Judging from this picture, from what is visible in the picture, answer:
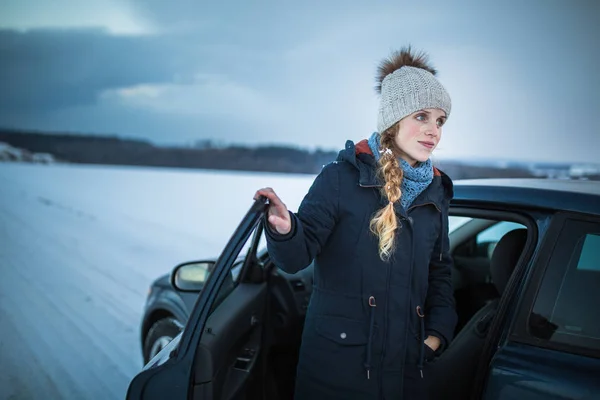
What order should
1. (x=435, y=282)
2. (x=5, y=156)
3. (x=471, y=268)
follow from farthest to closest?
(x=5, y=156), (x=471, y=268), (x=435, y=282)

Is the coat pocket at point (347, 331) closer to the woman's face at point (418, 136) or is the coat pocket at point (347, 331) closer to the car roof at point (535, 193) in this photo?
the woman's face at point (418, 136)

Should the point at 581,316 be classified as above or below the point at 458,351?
above

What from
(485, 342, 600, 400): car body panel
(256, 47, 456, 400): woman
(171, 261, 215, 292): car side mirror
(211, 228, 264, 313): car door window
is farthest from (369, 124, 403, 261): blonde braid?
(171, 261, 215, 292): car side mirror

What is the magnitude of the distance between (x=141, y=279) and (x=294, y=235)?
4670 mm

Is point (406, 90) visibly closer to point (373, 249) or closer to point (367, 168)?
point (367, 168)

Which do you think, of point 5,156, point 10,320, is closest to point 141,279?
point 10,320

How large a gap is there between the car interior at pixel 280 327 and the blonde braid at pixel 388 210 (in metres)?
0.55

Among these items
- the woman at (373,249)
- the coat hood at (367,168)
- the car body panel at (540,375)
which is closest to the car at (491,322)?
the car body panel at (540,375)

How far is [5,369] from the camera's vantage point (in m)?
3.34

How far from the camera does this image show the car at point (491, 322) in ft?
5.18

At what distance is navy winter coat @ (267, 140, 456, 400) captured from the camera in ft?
5.36

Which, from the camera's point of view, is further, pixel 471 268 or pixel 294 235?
pixel 471 268

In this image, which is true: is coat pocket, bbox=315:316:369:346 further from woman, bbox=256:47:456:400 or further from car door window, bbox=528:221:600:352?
car door window, bbox=528:221:600:352

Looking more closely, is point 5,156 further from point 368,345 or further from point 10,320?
point 368,345
